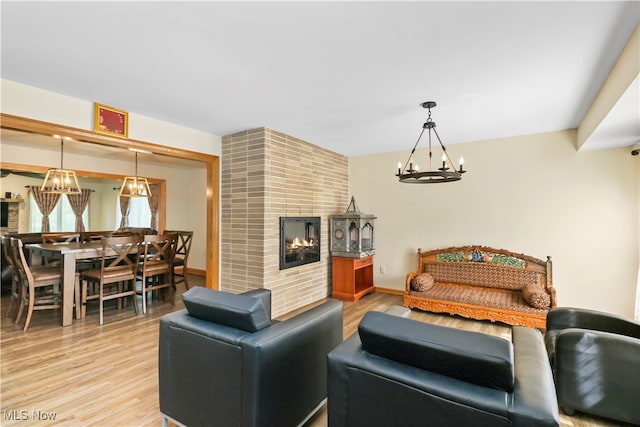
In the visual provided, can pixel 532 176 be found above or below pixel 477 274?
above

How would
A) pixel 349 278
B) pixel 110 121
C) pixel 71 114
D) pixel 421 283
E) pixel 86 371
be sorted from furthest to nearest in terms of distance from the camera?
pixel 349 278 < pixel 421 283 < pixel 110 121 < pixel 71 114 < pixel 86 371

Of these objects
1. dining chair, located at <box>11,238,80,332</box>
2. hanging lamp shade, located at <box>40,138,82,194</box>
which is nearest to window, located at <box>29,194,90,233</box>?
hanging lamp shade, located at <box>40,138,82,194</box>

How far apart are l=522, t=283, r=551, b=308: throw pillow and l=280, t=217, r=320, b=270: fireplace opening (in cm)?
276

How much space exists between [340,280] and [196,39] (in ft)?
12.5

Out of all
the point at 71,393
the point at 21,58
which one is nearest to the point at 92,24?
the point at 21,58

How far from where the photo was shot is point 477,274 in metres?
4.17

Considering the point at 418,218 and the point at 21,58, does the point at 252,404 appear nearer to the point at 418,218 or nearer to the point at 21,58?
the point at 21,58

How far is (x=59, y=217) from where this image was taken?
795 centimetres

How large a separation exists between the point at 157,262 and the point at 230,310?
10.8 ft

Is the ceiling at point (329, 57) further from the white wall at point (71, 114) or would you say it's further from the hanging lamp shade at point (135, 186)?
the hanging lamp shade at point (135, 186)

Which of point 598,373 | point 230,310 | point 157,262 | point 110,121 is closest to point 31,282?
point 157,262

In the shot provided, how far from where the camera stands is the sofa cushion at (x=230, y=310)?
1580 mm

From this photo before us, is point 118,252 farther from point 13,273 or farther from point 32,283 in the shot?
point 13,273

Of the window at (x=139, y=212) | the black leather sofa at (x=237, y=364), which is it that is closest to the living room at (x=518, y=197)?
the black leather sofa at (x=237, y=364)
